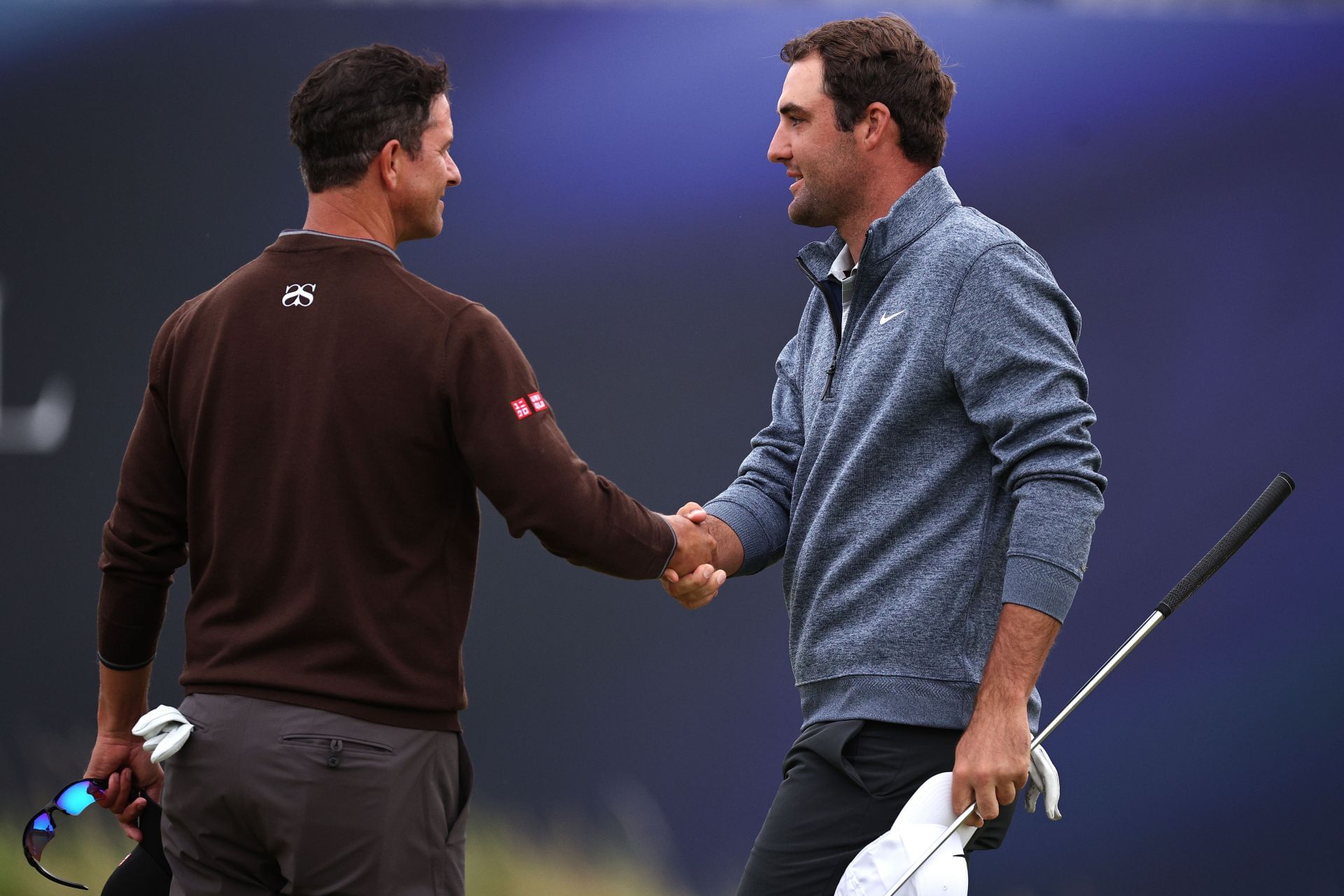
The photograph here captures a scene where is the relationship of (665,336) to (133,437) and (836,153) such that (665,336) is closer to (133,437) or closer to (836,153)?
(836,153)

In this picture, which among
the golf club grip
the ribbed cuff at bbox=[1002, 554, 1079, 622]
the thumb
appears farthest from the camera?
the thumb

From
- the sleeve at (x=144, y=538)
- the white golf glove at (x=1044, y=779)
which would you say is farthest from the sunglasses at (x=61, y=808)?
the white golf glove at (x=1044, y=779)

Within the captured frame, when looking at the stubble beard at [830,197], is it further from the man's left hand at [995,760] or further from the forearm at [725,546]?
the man's left hand at [995,760]

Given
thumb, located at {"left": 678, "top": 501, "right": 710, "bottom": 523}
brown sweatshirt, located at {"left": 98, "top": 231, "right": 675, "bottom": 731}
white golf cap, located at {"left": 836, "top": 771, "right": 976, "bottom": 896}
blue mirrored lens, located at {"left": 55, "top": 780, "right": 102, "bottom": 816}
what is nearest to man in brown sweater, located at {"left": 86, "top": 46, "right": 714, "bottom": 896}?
brown sweatshirt, located at {"left": 98, "top": 231, "right": 675, "bottom": 731}

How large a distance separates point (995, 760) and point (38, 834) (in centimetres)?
150

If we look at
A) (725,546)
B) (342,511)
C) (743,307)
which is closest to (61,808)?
(342,511)

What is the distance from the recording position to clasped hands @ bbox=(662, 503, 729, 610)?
7.97 feet

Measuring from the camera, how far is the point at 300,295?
2.04m

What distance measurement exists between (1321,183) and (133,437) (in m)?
2.99

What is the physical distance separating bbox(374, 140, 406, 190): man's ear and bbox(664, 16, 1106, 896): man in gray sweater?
739 millimetres

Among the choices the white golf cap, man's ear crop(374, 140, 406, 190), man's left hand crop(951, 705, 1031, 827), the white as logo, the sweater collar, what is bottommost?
the white golf cap

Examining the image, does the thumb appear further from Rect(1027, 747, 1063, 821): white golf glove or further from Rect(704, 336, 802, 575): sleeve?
Rect(1027, 747, 1063, 821): white golf glove

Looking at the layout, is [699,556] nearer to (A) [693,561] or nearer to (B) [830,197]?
(A) [693,561]

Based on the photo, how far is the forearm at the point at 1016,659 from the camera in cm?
204
